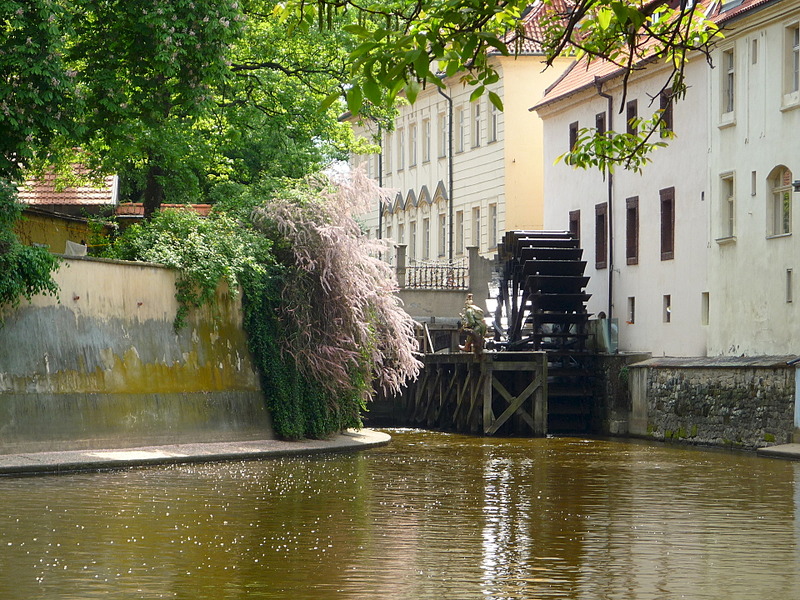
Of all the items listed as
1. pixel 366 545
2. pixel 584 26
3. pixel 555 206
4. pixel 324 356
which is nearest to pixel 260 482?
pixel 366 545

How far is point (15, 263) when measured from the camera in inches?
948

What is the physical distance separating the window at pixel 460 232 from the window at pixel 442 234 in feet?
3.65

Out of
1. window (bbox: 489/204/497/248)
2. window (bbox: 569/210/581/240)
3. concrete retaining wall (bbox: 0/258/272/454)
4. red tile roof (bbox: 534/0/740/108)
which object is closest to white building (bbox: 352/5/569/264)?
window (bbox: 489/204/497/248)

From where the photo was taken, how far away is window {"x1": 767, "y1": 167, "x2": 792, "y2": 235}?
32938 millimetres

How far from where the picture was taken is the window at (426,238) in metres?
61.6

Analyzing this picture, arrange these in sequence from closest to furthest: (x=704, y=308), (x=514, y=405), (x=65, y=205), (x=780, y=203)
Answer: (x=780, y=203) < (x=704, y=308) < (x=65, y=205) < (x=514, y=405)

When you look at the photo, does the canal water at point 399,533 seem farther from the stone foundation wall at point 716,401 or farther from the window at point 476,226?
the window at point 476,226

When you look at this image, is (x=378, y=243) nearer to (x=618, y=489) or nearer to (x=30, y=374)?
(x=30, y=374)

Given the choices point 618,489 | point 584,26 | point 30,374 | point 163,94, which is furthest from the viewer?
point 163,94

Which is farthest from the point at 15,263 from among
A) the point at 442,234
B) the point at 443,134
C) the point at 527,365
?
the point at 442,234

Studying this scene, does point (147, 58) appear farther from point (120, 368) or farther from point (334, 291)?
point (334, 291)

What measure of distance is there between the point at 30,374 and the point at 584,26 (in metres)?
16.6

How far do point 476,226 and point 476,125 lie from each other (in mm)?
3597

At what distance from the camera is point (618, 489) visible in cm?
2120
